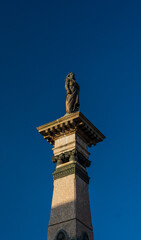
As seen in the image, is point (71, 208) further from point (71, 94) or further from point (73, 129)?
point (71, 94)

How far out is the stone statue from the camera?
18250 mm

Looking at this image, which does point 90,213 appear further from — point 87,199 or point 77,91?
point 77,91

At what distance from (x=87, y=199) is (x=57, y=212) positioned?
1.63m

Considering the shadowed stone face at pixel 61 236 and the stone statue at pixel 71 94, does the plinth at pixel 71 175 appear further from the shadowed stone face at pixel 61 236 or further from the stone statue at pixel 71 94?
the stone statue at pixel 71 94

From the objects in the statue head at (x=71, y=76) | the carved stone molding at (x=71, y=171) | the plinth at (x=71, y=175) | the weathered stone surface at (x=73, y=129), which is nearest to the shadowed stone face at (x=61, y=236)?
the plinth at (x=71, y=175)

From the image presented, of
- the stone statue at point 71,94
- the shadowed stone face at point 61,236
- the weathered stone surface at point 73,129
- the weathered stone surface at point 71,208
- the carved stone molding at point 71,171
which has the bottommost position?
the shadowed stone face at point 61,236

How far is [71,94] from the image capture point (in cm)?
1858

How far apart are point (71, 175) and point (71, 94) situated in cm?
480

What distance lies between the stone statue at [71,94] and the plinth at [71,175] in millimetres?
1258

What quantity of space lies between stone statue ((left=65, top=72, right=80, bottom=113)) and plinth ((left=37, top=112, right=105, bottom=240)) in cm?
126

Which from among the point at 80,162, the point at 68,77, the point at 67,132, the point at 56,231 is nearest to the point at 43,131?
the point at 67,132

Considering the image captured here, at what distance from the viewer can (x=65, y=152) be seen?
16.7 meters

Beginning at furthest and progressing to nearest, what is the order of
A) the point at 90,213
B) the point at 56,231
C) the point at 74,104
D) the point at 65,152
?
the point at 74,104
the point at 65,152
the point at 90,213
the point at 56,231

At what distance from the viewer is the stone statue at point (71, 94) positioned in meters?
18.2
